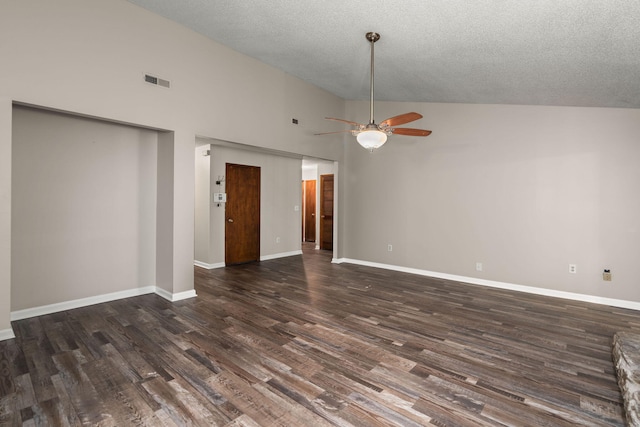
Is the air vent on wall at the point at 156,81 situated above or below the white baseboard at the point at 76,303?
above

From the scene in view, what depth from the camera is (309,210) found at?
1031 centimetres

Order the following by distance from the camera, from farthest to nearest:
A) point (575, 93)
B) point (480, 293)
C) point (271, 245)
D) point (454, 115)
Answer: point (271, 245), point (454, 115), point (480, 293), point (575, 93)

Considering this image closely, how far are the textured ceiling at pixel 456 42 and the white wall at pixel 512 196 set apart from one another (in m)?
0.40

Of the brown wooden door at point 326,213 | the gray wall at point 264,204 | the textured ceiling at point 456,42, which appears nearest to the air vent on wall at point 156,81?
the textured ceiling at point 456,42

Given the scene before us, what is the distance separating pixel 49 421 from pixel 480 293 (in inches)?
199

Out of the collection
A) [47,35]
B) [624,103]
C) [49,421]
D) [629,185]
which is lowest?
[49,421]

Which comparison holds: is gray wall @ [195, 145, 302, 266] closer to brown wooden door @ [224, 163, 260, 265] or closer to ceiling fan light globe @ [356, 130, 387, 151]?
brown wooden door @ [224, 163, 260, 265]

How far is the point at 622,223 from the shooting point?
4398 millimetres

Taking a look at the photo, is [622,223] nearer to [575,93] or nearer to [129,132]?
[575,93]

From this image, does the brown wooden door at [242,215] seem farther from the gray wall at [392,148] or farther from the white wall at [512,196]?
the white wall at [512,196]

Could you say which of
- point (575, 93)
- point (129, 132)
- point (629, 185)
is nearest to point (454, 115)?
point (575, 93)

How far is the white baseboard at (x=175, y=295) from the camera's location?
171 inches

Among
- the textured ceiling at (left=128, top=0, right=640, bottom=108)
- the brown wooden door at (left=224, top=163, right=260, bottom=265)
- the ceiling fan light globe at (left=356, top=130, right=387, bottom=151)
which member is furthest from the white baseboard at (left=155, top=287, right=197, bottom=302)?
the textured ceiling at (left=128, top=0, right=640, bottom=108)

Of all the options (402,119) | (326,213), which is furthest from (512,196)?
(326,213)
